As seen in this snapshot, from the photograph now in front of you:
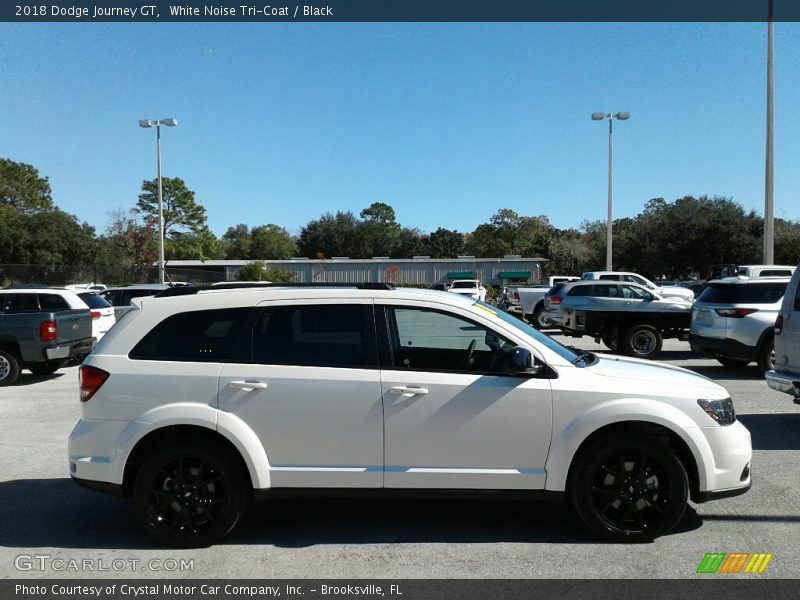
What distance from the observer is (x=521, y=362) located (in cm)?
466

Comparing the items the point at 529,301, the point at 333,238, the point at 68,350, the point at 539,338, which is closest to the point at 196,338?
the point at 539,338

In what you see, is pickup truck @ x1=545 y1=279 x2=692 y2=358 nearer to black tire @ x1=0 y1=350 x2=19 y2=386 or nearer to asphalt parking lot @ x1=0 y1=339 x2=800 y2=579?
asphalt parking lot @ x1=0 y1=339 x2=800 y2=579

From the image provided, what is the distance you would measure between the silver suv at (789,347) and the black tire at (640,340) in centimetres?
664

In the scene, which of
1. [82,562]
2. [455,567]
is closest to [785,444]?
[455,567]

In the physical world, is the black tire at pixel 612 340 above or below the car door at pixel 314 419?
below

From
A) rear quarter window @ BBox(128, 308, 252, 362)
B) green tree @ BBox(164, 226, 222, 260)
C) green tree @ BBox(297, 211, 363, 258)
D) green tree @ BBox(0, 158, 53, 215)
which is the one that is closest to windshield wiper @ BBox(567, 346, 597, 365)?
rear quarter window @ BBox(128, 308, 252, 362)

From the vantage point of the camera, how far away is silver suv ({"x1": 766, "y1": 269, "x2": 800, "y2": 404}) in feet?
26.5

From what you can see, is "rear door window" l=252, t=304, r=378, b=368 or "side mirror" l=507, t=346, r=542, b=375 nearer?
"side mirror" l=507, t=346, r=542, b=375

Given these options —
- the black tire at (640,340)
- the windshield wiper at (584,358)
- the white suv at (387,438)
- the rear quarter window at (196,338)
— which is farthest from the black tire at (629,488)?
the black tire at (640,340)

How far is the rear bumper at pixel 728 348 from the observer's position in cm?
1207

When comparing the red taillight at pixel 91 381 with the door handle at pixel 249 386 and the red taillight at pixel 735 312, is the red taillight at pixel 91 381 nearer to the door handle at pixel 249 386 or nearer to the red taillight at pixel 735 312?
the door handle at pixel 249 386

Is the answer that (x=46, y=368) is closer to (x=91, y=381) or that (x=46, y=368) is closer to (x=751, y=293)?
(x=91, y=381)

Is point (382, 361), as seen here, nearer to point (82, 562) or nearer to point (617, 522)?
point (617, 522)
